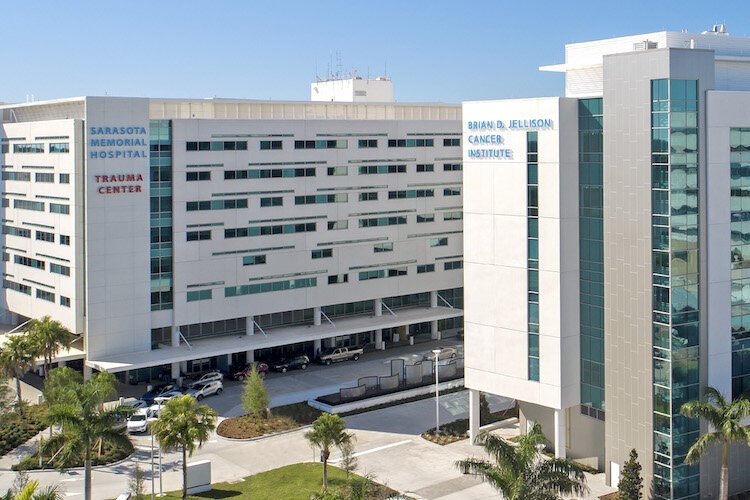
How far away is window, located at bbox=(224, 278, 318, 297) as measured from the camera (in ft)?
230

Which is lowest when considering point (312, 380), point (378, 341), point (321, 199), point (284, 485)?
point (284, 485)

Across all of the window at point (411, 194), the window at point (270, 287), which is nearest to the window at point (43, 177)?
the window at point (270, 287)

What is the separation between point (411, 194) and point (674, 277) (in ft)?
122

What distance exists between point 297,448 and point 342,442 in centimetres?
843

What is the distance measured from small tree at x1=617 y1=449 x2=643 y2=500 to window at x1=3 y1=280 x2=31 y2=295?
46.8 meters

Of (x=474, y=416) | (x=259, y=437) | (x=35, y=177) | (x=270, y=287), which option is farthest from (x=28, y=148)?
(x=474, y=416)

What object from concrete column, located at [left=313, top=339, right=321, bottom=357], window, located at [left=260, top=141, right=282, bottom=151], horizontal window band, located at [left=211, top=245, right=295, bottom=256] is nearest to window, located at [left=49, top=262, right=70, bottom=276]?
horizontal window band, located at [left=211, top=245, right=295, bottom=256]

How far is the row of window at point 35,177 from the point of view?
66.3m

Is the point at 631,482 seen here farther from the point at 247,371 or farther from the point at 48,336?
the point at 48,336

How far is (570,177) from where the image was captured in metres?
48.0

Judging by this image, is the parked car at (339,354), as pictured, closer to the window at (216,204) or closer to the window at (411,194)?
the window at (411,194)

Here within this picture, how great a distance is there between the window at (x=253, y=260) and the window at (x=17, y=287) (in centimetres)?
1614

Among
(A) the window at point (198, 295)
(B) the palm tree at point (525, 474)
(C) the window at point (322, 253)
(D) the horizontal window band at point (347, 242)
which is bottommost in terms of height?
A: (B) the palm tree at point (525, 474)

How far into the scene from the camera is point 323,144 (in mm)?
73438
